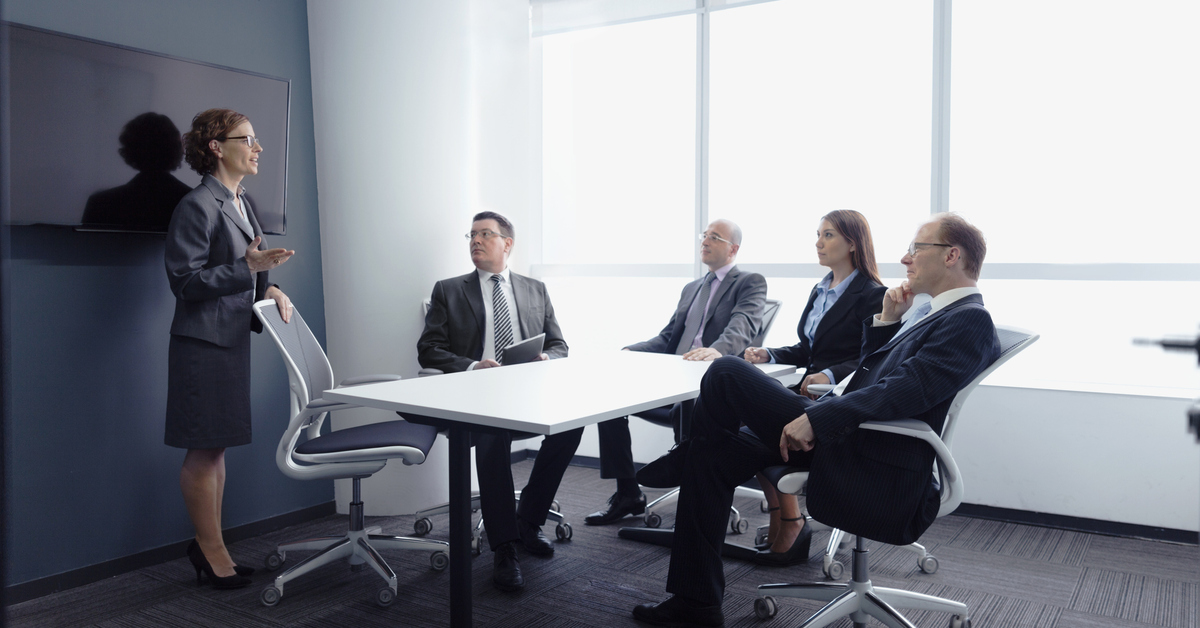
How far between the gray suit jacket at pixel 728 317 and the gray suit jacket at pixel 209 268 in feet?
5.92

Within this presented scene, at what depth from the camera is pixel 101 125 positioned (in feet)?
9.22

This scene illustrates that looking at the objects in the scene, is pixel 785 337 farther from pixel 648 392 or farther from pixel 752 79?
pixel 648 392

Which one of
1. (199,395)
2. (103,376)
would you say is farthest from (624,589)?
(103,376)

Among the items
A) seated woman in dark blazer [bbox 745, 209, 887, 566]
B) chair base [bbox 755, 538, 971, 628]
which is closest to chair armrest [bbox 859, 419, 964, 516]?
chair base [bbox 755, 538, 971, 628]

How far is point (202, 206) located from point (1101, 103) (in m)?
3.87

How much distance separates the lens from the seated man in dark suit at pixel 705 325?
11.6 feet

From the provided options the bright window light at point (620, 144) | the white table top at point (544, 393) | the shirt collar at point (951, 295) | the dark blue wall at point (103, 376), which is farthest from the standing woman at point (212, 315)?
the bright window light at point (620, 144)

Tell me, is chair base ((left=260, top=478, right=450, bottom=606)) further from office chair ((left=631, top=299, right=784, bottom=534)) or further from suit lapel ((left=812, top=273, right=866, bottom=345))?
suit lapel ((left=812, top=273, right=866, bottom=345))

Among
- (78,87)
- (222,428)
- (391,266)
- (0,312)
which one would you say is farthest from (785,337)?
(0,312)

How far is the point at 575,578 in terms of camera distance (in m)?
2.91

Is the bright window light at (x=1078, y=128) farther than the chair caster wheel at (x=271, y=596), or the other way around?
the bright window light at (x=1078, y=128)

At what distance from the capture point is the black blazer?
3035 mm

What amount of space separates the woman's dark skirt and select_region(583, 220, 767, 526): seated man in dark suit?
1548mm

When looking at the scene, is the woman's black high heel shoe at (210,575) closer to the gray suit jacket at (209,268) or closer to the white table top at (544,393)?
the gray suit jacket at (209,268)
